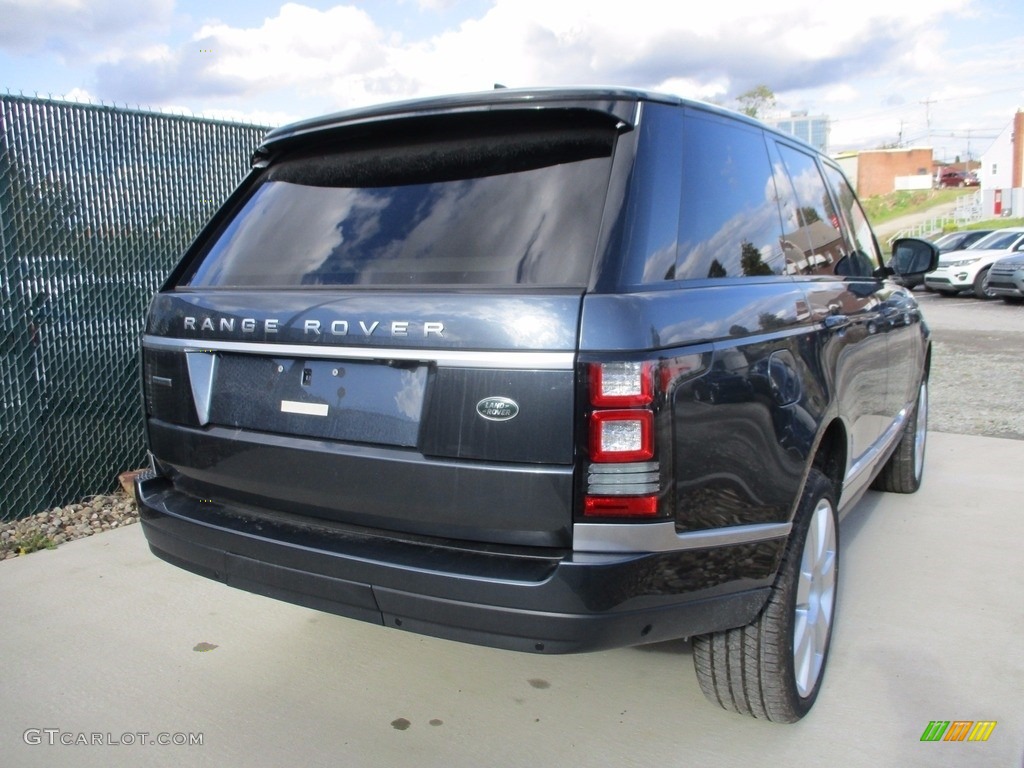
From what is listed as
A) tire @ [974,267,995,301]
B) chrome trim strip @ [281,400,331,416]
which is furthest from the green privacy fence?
tire @ [974,267,995,301]

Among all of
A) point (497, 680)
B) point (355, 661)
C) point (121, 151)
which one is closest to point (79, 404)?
point (121, 151)

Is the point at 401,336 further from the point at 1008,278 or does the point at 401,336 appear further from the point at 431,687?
the point at 1008,278

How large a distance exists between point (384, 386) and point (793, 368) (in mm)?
1247

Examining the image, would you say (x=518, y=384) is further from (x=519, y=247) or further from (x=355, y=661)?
(x=355, y=661)

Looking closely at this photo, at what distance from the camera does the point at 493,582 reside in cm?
209

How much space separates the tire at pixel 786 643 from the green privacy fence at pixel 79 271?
3.96m

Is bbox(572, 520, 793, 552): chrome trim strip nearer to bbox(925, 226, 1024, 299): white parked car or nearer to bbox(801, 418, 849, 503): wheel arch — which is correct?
bbox(801, 418, 849, 503): wheel arch

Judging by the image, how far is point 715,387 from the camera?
2223mm

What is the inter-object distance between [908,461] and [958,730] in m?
2.65

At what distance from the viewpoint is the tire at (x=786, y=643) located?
99.3 inches

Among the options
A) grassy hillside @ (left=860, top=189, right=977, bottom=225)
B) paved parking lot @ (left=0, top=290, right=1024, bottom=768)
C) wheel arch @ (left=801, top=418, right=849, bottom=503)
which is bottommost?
paved parking lot @ (left=0, top=290, right=1024, bottom=768)

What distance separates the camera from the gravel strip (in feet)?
14.7

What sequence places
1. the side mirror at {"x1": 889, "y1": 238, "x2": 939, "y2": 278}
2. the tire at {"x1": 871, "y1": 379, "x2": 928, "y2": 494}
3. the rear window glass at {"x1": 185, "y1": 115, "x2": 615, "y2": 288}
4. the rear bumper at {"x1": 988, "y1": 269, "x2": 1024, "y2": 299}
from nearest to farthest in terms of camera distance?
the rear window glass at {"x1": 185, "y1": 115, "x2": 615, "y2": 288} < the side mirror at {"x1": 889, "y1": 238, "x2": 939, "y2": 278} < the tire at {"x1": 871, "y1": 379, "x2": 928, "y2": 494} < the rear bumper at {"x1": 988, "y1": 269, "x2": 1024, "y2": 299}

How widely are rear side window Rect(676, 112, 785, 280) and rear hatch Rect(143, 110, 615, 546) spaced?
344mm
